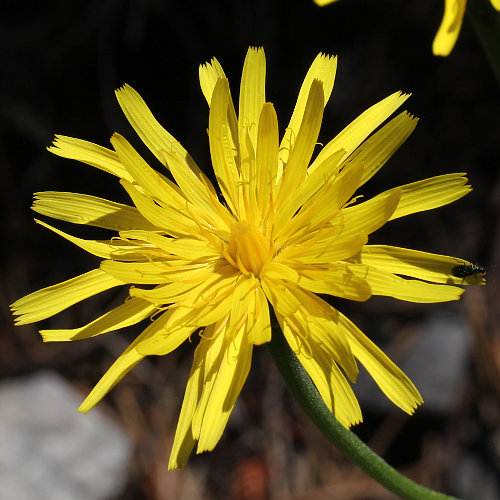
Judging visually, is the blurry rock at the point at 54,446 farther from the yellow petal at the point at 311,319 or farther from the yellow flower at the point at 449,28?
the yellow flower at the point at 449,28

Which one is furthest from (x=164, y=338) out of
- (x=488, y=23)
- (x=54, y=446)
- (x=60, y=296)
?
(x=54, y=446)

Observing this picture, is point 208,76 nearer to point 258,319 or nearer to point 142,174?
point 142,174

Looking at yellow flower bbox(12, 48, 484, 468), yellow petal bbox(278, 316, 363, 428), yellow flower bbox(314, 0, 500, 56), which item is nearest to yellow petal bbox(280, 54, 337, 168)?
yellow flower bbox(12, 48, 484, 468)

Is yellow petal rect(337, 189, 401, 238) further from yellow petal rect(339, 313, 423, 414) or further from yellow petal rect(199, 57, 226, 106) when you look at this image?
yellow petal rect(199, 57, 226, 106)

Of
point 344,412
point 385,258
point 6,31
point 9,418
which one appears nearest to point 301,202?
point 385,258

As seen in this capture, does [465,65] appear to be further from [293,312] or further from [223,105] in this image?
[293,312]
